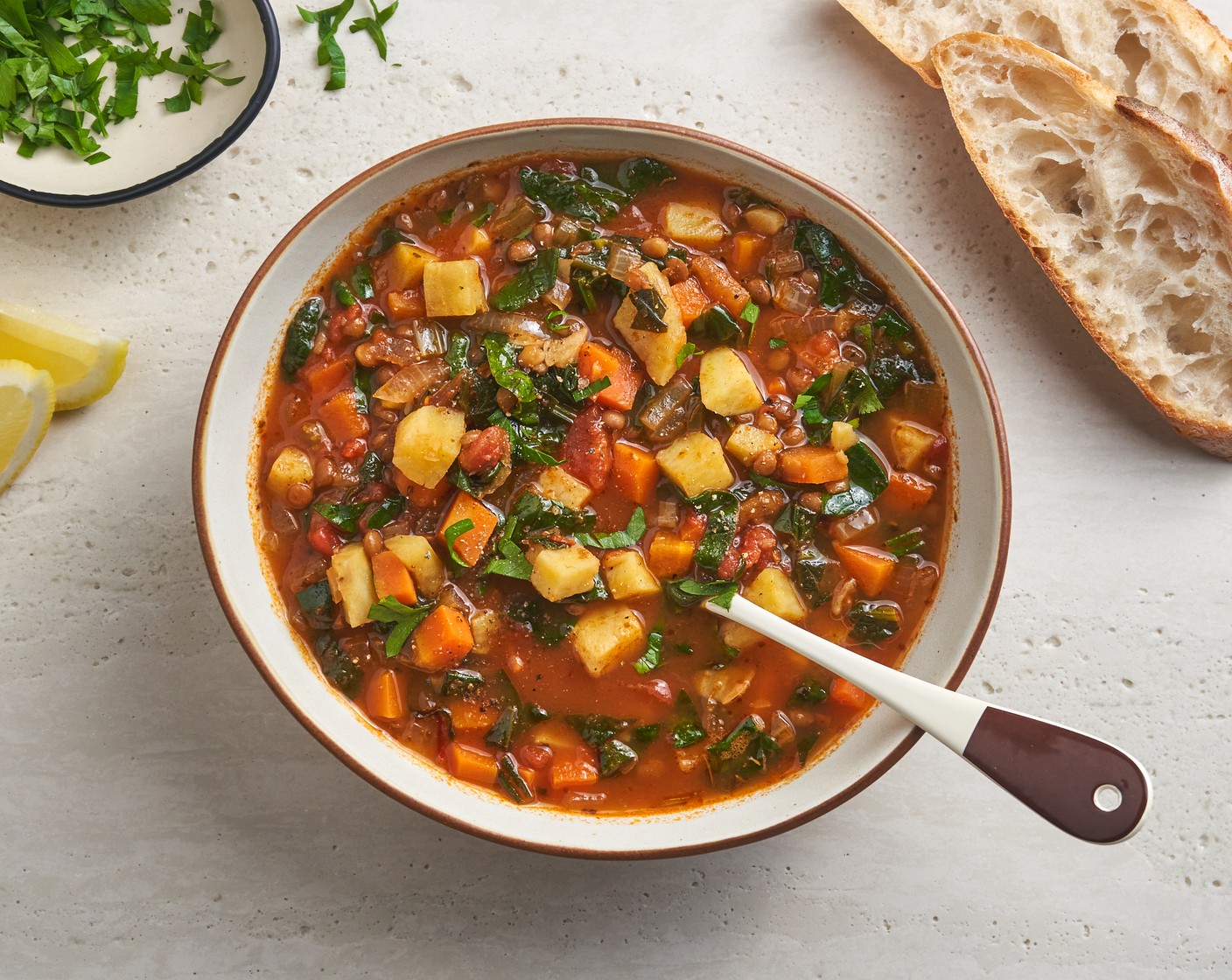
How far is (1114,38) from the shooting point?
153 inches

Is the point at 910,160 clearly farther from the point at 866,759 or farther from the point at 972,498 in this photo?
the point at 866,759

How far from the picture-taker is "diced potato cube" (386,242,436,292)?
11.4 ft

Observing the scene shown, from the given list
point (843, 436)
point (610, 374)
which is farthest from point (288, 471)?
point (843, 436)

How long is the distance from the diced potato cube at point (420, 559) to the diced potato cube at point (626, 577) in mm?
579

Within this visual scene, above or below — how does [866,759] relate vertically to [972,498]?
below

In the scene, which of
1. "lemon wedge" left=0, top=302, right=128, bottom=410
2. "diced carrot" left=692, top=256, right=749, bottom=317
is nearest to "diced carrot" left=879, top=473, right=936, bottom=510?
"diced carrot" left=692, top=256, right=749, bottom=317

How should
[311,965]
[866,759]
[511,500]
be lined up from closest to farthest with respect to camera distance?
[866,759] → [511,500] → [311,965]

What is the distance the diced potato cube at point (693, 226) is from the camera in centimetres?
353

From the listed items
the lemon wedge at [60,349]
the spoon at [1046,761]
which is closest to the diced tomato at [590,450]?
the spoon at [1046,761]

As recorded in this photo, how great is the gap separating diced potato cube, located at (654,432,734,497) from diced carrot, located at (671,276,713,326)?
423 mm

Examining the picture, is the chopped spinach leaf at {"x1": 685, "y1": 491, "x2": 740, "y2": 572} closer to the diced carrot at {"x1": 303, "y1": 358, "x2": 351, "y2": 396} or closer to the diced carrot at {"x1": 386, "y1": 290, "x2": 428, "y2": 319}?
the diced carrot at {"x1": 386, "y1": 290, "x2": 428, "y2": 319}

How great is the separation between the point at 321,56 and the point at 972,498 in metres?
2.95

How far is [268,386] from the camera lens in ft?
11.4

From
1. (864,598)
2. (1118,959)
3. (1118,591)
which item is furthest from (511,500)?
(1118,959)
